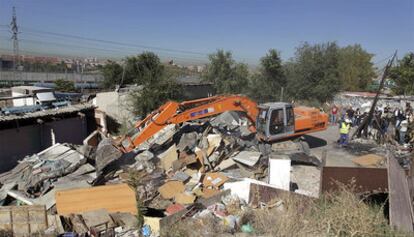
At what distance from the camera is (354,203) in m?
6.33

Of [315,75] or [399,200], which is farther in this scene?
[315,75]

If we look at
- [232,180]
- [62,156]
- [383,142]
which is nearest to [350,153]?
[383,142]

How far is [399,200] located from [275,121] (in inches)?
234

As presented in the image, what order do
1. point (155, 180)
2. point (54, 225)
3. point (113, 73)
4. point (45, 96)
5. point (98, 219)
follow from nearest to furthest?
point (54, 225) → point (98, 219) → point (155, 180) → point (45, 96) → point (113, 73)

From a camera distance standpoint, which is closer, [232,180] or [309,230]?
[309,230]

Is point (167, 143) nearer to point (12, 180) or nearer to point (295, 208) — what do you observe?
point (12, 180)

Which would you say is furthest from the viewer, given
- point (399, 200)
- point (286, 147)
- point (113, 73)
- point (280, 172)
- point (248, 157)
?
point (113, 73)

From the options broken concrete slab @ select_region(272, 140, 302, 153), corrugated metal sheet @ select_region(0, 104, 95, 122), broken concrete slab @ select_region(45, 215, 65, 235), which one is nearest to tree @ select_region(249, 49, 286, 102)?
corrugated metal sheet @ select_region(0, 104, 95, 122)

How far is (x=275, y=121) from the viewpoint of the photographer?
39.5 ft

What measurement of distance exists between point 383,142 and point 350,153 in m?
2.65

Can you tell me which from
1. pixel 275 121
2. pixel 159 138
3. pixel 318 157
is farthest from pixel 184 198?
pixel 318 157

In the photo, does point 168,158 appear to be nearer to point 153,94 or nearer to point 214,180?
point 214,180

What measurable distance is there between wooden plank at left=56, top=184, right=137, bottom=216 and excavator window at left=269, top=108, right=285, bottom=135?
5.35m

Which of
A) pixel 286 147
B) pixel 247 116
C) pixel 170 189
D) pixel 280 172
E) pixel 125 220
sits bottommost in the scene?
pixel 125 220
